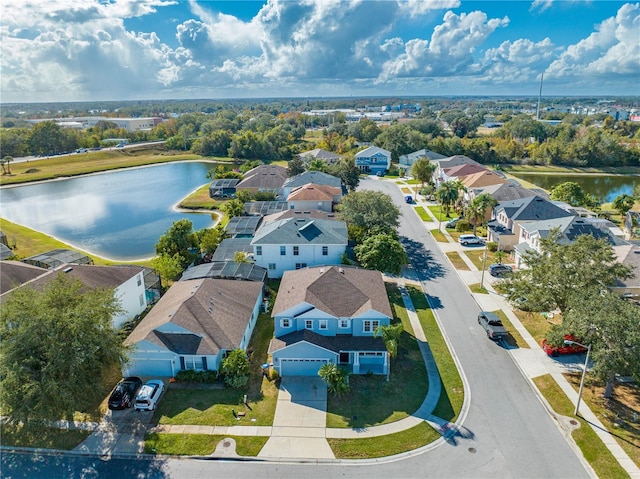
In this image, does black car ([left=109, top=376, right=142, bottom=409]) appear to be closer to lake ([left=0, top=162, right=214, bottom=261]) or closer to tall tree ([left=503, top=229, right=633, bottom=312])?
tall tree ([left=503, top=229, right=633, bottom=312])

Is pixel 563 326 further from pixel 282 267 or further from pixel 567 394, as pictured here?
pixel 282 267

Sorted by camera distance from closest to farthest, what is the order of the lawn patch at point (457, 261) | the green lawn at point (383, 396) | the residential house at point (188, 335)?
the green lawn at point (383, 396) < the residential house at point (188, 335) < the lawn patch at point (457, 261)

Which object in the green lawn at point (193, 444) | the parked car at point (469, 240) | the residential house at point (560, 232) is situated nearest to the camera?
the green lawn at point (193, 444)

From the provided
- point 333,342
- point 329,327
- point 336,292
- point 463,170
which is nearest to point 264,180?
point 463,170

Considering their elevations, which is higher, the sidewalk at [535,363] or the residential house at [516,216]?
the residential house at [516,216]

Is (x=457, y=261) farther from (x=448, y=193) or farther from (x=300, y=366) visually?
(x=300, y=366)

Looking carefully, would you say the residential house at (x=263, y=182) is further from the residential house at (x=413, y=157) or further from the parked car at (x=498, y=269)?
the parked car at (x=498, y=269)

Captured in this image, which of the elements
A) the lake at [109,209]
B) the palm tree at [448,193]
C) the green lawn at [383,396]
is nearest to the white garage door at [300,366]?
the green lawn at [383,396]
